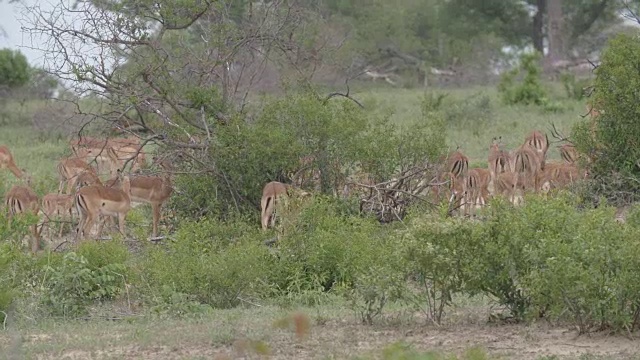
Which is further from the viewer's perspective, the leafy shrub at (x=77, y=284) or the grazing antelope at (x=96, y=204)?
the grazing antelope at (x=96, y=204)

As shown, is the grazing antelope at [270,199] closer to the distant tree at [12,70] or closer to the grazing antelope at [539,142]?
the grazing antelope at [539,142]

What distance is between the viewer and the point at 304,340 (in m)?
5.99

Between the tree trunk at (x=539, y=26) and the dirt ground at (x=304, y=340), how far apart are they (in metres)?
25.9

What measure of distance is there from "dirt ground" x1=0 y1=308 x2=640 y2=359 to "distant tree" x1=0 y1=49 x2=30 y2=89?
56.6 ft

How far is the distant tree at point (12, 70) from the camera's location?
23.2 m

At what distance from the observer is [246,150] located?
9727mm

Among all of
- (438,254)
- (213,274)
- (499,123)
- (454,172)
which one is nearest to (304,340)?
(438,254)

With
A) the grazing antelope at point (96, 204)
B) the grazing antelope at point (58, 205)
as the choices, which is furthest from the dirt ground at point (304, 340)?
the grazing antelope at point (58, 205)

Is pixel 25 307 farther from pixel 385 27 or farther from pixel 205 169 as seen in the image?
pixel 385 27

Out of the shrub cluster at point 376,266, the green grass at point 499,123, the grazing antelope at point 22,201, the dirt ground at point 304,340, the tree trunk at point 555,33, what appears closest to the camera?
the dirt ground at point 304,340

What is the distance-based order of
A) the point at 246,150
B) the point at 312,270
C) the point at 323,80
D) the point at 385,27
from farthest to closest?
the point at 385,27 → the point at 323,80 → the point at 246,150 → the point at 312,270

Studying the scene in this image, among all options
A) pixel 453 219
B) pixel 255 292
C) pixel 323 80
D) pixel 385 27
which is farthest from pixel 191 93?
pixel 385 27

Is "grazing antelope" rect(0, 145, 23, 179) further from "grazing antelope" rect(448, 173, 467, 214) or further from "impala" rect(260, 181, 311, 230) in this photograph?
"impala" rect(260, 181, 311, 230)

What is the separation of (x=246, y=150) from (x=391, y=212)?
3.94ft
